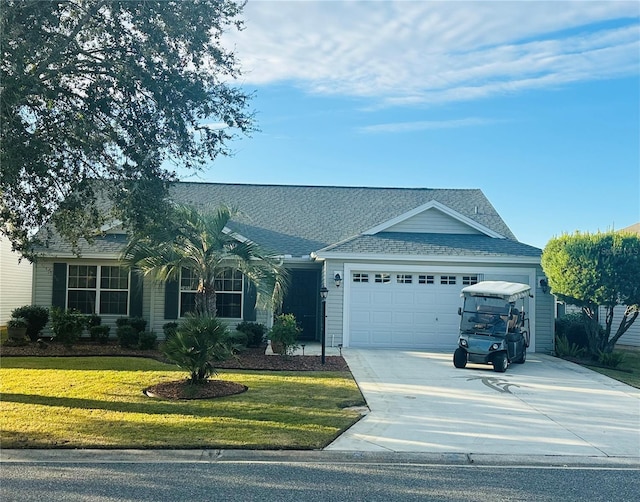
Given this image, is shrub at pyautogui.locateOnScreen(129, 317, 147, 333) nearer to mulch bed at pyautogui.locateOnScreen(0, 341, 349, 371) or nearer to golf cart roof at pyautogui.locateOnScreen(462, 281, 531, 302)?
mulch bed at pyautogui.locateOnScreen(0, 341, 349, 371)

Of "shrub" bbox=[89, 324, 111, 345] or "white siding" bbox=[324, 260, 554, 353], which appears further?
"white siding" bbox=[324, 260, 554, 353]

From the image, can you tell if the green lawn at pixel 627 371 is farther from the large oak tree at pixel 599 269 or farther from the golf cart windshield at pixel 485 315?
the golf cart windshield at pixel 485 315

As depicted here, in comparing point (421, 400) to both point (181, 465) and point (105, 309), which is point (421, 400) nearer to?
point (181, 465)

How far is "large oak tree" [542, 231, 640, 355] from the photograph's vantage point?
1466cm

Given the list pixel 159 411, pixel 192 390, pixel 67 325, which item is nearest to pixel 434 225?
pixel 192 390

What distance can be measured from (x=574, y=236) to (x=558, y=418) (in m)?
7.22

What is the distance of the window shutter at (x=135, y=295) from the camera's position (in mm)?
18044

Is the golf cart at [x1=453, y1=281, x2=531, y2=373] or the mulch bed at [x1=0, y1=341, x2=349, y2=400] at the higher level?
the golf cart at [x1=453, y1=281, x2=531, y2=373]

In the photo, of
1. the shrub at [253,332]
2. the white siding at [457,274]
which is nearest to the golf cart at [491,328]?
the white siding at [457,274]

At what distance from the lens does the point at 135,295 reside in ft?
59.7

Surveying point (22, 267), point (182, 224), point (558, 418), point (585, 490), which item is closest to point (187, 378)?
A: point (182, 224)

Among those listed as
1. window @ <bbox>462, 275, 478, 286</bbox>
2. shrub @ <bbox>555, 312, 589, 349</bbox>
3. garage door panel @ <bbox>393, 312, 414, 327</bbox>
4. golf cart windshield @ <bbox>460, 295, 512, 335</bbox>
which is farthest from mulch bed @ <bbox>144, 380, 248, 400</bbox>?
shrub @ <bbox>555, 312, 589, 349</bbox>

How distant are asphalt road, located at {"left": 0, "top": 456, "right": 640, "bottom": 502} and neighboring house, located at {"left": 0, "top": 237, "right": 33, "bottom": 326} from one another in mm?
19825

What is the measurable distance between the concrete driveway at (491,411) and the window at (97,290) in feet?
25.7
